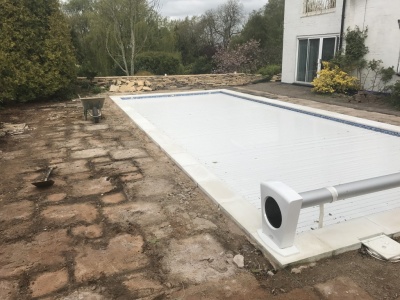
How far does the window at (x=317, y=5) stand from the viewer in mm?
10288

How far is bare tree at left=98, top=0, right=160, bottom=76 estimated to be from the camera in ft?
47.0

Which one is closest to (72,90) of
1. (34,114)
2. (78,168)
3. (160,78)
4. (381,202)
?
(34,114)

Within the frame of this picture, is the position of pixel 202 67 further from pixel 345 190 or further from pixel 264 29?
pixel 345 190

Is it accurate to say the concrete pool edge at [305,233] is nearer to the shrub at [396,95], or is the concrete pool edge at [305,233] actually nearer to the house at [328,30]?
the shrub at [396,95]

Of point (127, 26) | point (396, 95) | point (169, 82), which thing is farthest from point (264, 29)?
point (396, 95)

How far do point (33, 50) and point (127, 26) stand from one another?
7346mm

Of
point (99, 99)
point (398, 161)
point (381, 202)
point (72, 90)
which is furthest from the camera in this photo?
point (72, 90)

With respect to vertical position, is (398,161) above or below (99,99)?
below

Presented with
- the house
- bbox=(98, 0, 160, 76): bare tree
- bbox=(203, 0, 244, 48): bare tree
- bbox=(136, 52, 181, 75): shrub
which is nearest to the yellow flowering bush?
the house

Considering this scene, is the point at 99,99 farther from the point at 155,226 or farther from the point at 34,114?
the point at 155,226

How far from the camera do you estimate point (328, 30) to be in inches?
411

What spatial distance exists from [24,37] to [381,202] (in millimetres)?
8781

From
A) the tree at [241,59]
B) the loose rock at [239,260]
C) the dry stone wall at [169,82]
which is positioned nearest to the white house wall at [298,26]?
the dry stone wall at [169,82]

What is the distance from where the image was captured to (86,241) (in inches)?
97.6
